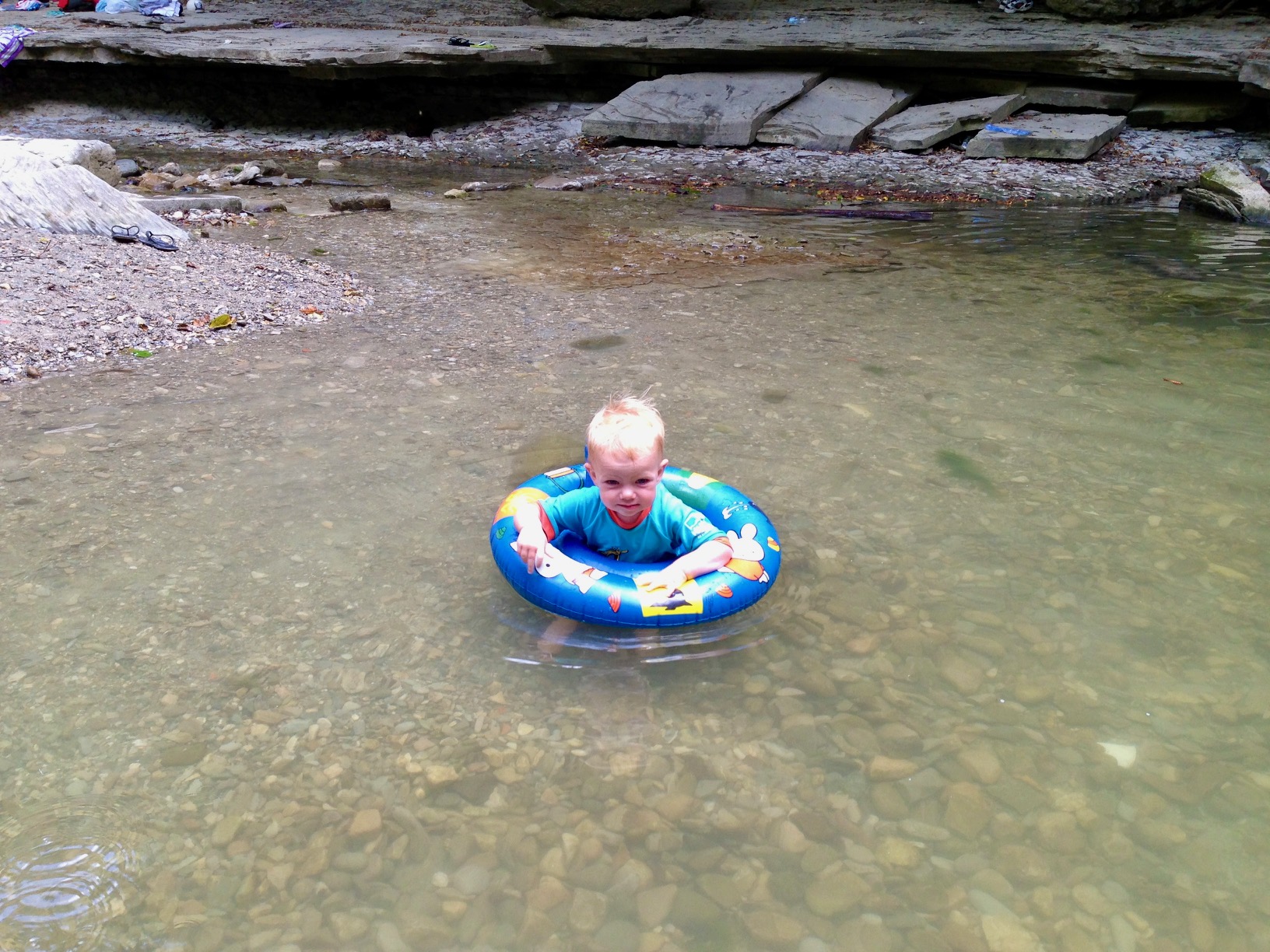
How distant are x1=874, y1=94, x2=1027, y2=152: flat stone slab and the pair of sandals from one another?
7.19 m

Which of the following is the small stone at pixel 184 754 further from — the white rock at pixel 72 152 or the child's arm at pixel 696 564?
the white rock at pixel 72 152

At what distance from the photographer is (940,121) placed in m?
10.5

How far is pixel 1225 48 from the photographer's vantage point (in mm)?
9844

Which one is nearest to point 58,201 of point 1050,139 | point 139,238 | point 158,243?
point 139,238

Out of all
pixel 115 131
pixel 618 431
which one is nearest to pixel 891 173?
pixel 618 431

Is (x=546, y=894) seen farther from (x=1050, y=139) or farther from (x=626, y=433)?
(x=1050, y=139)

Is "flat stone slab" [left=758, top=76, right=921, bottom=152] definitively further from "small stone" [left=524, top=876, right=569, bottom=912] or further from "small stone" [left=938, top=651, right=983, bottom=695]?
"small stone" [left=524, top=876, right=569, bottom=912]

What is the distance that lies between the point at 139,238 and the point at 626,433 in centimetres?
465

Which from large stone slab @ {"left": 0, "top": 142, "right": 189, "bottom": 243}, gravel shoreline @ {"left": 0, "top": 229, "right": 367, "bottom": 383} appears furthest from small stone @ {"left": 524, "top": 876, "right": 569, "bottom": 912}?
large stone slab @ {"left": 0, "top": 142, "right": 189, "bottom": 243}

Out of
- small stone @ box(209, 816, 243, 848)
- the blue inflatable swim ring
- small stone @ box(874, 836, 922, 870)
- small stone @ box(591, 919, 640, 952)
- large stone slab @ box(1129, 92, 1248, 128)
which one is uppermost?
large stone slab @ box(1129, 92, 1248, 128)

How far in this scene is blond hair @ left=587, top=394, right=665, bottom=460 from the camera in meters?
2.73

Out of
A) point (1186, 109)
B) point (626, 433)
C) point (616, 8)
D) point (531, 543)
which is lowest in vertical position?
point (531, 543)

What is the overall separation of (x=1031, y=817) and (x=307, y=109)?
520 inches

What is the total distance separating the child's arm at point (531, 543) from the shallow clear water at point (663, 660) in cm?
19
